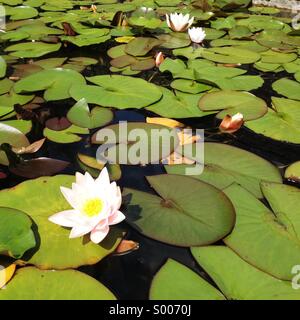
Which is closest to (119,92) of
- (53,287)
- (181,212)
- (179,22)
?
(181,212)

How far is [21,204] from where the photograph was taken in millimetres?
1217

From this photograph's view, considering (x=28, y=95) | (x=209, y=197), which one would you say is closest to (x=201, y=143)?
(x=209, y=197)

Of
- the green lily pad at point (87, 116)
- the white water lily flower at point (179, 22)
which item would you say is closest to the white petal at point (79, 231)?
the green lily pad at point (87, 116)

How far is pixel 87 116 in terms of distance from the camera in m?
1.74

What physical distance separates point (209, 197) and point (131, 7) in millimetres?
3217

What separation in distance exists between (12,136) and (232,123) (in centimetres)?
102

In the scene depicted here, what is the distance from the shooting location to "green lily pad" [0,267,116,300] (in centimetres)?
94

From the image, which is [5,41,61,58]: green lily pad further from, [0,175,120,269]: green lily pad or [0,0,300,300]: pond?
[0,175,120,269]: green lily pad

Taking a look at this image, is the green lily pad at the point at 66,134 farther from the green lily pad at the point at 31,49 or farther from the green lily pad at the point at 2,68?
the green lily pad at the point at 31,49

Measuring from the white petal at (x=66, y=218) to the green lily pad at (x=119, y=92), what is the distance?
2.80ft

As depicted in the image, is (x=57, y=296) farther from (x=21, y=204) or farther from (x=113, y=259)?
(x=21, y=204)

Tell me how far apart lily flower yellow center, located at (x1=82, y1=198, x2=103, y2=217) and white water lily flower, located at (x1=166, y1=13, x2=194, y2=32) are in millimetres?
2316

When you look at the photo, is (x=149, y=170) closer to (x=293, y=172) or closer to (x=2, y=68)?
(x=293, y=172)

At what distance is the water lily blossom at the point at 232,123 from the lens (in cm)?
163
